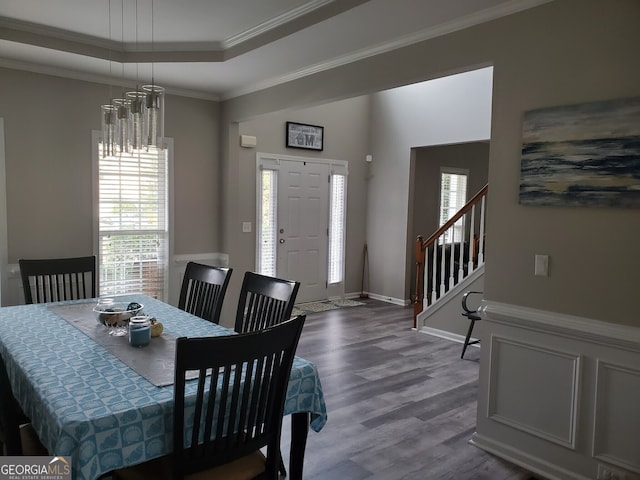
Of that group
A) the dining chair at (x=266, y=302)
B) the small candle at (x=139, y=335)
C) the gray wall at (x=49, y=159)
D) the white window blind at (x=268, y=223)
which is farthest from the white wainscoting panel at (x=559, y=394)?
the white window blind at (x=268, y=223)

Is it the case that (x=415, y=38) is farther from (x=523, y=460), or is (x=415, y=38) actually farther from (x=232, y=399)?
(x=523, y=460)

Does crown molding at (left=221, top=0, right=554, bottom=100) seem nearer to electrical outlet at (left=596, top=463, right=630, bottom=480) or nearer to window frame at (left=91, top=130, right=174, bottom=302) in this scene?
window frame at (left=91, top=130, right=174, bottom=302)

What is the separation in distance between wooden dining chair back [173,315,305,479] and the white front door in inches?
182

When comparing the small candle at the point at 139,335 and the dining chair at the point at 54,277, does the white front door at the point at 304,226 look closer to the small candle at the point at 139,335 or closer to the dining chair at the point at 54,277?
the dining chair at the point at 54,277

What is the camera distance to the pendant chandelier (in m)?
2.31

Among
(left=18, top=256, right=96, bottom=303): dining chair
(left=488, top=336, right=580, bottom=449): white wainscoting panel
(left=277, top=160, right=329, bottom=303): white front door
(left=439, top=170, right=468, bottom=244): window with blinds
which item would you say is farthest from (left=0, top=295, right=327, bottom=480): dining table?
(left=439, top=170, right=468, bottom=244): window with blinds

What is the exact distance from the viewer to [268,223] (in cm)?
625

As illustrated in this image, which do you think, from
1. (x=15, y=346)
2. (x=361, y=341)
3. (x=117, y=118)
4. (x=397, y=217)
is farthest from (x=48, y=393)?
(x=397, y=217)

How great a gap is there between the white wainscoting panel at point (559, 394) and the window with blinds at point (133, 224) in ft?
10.8

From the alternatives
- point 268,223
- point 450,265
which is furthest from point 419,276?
point 268,223

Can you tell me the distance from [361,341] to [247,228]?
1915mm

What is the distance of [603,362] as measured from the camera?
94.0 inches

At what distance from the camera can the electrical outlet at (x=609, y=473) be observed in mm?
2337

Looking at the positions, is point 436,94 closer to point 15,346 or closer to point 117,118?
point 117,118
